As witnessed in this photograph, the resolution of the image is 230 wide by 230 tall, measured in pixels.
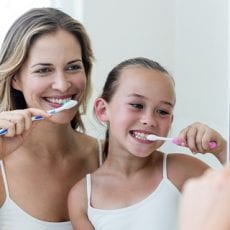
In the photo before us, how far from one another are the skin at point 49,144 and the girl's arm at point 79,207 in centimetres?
4

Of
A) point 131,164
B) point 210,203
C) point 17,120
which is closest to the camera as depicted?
point 210,203

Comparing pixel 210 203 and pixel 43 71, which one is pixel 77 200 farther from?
pixel 210 203

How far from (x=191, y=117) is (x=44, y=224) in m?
0.29

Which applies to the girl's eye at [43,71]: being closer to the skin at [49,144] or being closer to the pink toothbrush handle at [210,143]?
the skin at [49,144]

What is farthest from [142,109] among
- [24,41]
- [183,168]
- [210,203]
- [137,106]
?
[210,203]

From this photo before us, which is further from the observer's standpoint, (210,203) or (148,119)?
(148,119)

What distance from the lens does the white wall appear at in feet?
2.19

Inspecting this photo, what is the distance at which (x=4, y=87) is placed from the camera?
2.54 feet

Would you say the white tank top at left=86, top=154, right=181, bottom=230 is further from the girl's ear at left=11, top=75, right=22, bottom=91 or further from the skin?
the girl's ear at left=11, top=75, right=22, bottom=91

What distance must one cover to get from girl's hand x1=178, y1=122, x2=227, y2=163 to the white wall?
0.01 m

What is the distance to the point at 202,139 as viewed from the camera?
629 millimetres

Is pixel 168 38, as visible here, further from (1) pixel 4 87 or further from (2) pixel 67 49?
(1) pixel 4 87

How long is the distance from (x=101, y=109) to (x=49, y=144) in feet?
0.40

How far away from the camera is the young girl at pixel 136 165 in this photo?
0.68m
